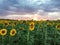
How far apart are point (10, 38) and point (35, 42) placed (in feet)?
2.98

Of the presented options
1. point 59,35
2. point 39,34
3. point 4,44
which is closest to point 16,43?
point 4,44

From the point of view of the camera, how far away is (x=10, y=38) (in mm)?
6309

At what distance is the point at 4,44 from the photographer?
6.04 metres

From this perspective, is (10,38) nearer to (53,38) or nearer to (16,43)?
(16,43)

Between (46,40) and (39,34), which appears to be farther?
(39,34)

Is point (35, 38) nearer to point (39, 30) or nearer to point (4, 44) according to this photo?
point (39, 30)

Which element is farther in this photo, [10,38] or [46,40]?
[10,38]

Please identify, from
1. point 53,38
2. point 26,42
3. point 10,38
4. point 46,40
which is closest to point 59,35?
point 53,38

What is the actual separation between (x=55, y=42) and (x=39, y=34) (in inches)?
26.6

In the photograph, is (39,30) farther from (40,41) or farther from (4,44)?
(4,44)

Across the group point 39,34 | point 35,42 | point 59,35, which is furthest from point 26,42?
point 59,35

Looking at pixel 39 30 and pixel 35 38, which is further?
pixel 39 30

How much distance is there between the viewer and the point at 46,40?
577cm

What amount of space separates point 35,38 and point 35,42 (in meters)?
0.25
